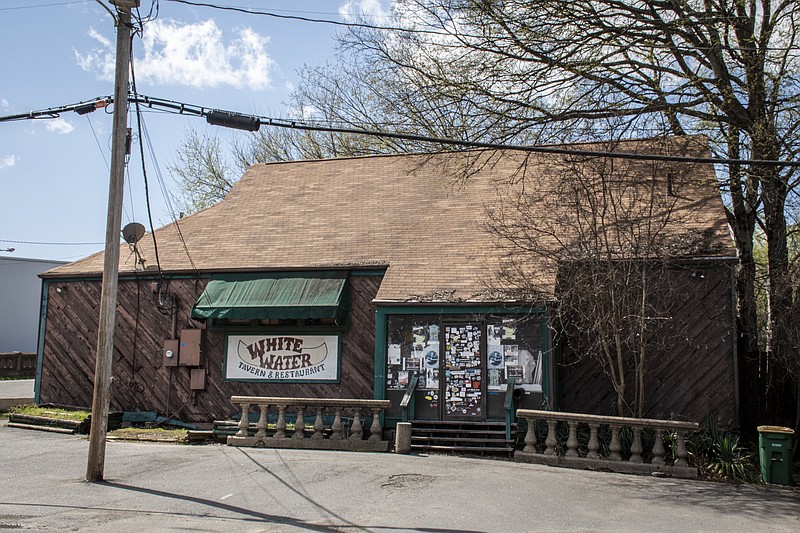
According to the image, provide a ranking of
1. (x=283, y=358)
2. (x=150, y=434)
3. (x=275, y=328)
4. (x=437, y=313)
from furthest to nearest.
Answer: (x=275, y=328) → (x=283, y=358) → (x=150, y=434) → (x=437, y=313)

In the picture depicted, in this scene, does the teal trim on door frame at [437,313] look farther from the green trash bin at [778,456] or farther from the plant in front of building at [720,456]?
the green trash bin at [778,456]

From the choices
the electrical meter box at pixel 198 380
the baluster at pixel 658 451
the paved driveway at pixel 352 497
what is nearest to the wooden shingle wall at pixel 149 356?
the electrical meter box at pixel 198 380

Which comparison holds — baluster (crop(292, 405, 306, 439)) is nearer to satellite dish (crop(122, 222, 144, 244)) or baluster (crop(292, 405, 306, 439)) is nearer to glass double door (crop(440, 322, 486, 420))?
glass double door (crop(440, 322, 486, 420))

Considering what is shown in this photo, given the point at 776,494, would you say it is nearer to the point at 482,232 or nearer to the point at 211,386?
the point at 482,232

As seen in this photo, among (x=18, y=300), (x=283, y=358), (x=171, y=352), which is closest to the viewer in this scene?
(x=283, y=358)

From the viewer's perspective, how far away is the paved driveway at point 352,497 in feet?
28.8

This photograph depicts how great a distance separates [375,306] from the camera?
16438 mm

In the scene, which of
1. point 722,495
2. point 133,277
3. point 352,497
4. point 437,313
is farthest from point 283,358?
point 722,495

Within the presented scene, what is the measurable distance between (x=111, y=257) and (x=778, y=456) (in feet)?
37.0

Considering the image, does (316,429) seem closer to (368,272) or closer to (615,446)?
(368,272)

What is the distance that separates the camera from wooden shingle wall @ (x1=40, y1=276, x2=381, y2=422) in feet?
54.9

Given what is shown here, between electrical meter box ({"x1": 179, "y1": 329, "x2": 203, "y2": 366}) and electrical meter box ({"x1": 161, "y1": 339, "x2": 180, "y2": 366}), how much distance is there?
141 mm

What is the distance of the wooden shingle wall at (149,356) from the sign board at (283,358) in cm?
20

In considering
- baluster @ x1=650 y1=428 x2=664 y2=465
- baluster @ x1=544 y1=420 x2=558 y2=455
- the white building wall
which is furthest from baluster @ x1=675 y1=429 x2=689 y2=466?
the white building wall
